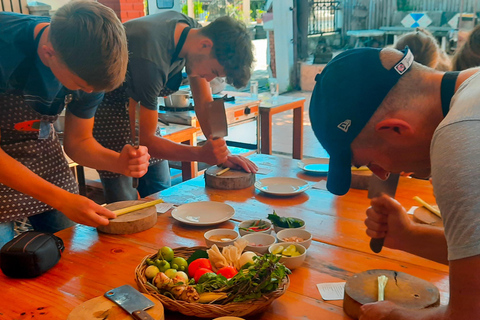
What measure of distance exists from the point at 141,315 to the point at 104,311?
0.11 metres

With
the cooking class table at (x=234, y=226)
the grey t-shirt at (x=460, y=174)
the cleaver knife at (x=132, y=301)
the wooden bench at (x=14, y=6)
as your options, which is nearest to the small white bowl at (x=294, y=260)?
the cooking class table at (x=234, y=226)

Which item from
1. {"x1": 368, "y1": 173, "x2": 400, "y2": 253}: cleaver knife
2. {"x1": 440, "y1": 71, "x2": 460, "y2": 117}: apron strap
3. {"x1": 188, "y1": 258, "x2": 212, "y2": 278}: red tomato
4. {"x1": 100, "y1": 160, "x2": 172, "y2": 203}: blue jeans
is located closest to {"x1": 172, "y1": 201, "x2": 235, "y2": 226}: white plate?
{"x1": 188, "y1": 258, "x2": 212, "y2": 278}: red tomato

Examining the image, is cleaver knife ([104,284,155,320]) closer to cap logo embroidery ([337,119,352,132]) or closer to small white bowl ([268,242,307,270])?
small white bowl ([268,242,307,270])

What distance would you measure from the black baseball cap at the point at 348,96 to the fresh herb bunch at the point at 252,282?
12.2 inches

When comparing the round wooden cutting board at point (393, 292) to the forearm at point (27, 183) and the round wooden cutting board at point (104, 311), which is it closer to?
the round wooden cutting board at point (104, 311)

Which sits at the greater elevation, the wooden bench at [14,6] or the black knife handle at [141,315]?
the wooden bench at [14,6]

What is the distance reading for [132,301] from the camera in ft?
4.14

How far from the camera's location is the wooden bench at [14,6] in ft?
17.3

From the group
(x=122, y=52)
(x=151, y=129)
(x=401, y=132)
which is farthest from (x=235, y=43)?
(x=401, y=132)

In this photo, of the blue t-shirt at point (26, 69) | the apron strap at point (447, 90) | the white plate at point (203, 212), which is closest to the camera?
the apron strap at point (447, 90)

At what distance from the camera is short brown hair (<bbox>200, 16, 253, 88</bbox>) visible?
7.77 ft

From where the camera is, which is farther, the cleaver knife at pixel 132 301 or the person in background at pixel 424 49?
the person in background at pixel 424 49

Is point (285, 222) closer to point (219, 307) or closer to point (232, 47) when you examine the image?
point (219, 307)

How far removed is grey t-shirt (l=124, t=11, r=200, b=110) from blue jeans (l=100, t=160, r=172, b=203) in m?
0.56
